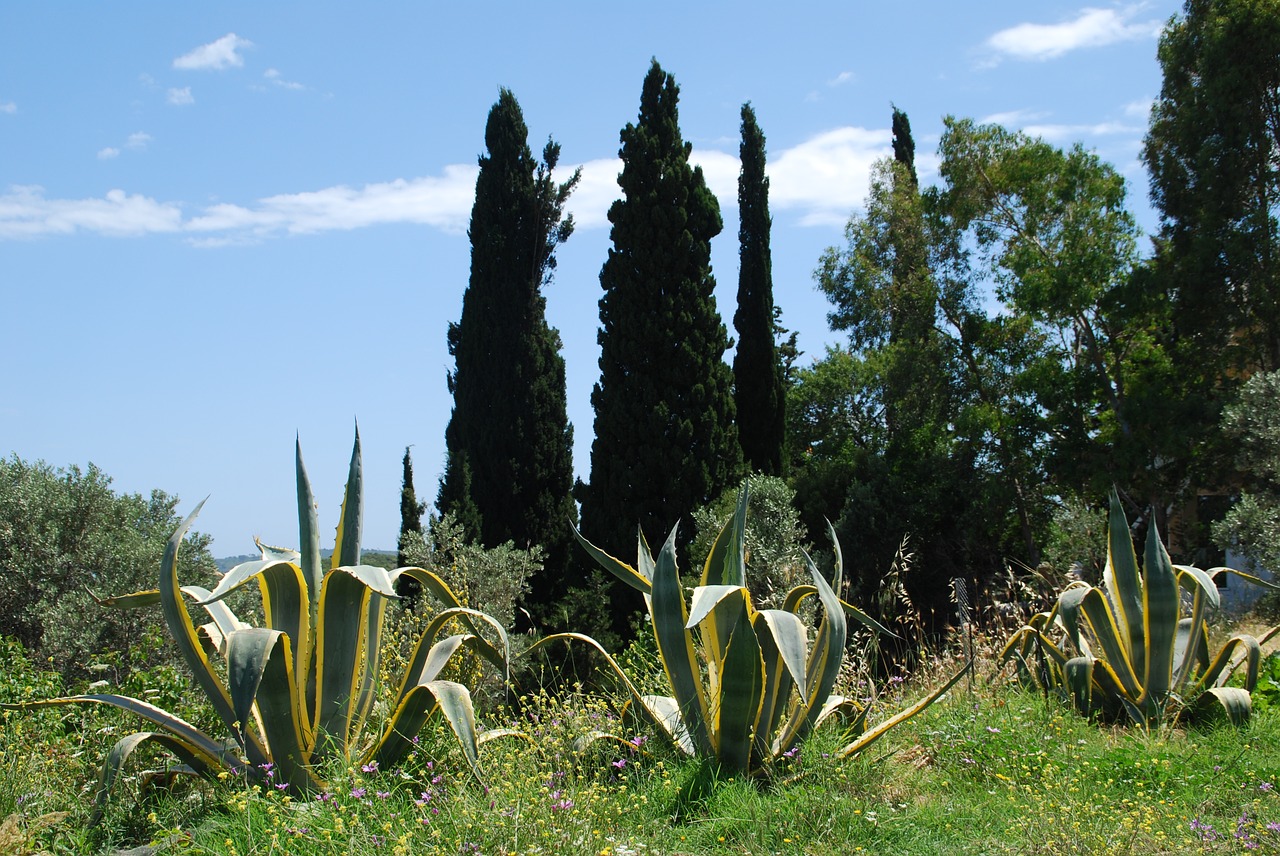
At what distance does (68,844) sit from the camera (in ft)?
11.4

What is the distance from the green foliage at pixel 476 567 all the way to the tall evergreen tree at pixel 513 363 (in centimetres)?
667

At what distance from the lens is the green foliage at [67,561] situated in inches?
306

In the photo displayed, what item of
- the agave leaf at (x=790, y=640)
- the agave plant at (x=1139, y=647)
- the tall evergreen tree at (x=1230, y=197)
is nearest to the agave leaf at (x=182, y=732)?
the agave leaf at (x=790, y=640)

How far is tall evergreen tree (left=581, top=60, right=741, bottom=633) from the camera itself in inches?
561

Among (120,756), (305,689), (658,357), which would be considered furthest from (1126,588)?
(658,357)

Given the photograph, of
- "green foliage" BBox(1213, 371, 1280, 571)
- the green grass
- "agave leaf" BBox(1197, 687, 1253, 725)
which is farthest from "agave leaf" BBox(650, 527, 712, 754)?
"green foliage" BBox(1213, 371, 1280, 571)

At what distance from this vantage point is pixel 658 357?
1473 cm

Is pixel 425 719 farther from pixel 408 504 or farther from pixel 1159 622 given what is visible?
pixel 408 504

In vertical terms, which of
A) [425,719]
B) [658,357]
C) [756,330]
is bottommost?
[425,719]

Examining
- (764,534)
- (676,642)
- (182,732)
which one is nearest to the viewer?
(182,732)

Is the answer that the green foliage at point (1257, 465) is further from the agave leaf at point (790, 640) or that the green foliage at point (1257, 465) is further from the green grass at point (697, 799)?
the agave leaf at point (790, 640)

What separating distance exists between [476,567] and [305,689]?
17.3ft

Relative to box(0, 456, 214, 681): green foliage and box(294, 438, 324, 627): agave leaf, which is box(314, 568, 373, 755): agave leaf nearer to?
box(294, 438, 324, 627): agave leaf

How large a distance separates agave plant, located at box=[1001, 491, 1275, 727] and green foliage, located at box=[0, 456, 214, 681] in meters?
6.71
